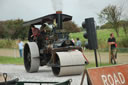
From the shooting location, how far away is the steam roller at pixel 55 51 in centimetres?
1024

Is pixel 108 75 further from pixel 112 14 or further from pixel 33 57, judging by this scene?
pixel 112 14

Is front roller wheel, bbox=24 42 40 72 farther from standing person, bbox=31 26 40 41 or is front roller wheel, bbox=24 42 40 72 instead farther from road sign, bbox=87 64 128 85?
road sign, bbox=87 64 128 85

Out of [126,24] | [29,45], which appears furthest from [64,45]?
[126,24]

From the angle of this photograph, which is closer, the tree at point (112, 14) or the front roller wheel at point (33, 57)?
the front roller wheel at point (33, 57)

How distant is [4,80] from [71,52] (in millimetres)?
6728

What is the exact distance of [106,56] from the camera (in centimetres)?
1413

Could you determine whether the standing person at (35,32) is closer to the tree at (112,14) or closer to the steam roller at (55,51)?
the steam roller at (55,51)

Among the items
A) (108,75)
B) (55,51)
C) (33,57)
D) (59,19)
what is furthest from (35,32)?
(108,75)

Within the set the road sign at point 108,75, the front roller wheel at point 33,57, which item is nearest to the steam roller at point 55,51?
the front roller wheel at point 33,57

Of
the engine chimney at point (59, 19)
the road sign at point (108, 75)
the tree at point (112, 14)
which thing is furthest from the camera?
the tree at point (112, 14)

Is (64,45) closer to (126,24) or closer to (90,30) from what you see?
(90,30)

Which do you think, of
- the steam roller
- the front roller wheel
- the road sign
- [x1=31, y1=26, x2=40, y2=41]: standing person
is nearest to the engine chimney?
the steam roller

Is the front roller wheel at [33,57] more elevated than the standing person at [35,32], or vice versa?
the standing person at [35,32]

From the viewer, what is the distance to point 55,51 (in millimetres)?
10680
